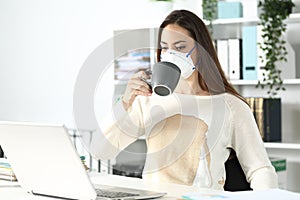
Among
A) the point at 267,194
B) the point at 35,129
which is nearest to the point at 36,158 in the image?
the point at 35,129

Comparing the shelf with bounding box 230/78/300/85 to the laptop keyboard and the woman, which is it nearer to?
the woman

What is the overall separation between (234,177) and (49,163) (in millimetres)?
843

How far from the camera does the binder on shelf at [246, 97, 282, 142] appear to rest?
3482 mm

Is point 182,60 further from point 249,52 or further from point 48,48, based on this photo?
point 48,48

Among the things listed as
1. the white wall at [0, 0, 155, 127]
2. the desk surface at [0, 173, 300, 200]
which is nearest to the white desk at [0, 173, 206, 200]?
the desk surface at [0, 173, 300, 200]

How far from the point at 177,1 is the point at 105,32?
618mm

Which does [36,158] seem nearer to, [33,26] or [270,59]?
[270,59]

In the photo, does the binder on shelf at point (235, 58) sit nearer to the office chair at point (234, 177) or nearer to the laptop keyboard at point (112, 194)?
the office chair at point (234, 177)

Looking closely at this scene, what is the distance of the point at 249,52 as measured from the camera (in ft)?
11.5

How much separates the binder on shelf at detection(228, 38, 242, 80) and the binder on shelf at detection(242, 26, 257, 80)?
0.12ft

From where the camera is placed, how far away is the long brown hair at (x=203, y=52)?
7.95 feet

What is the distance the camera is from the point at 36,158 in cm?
178

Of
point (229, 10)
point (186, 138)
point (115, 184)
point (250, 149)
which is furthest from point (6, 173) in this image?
point (229, 10)

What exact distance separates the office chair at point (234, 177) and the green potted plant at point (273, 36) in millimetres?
1095
